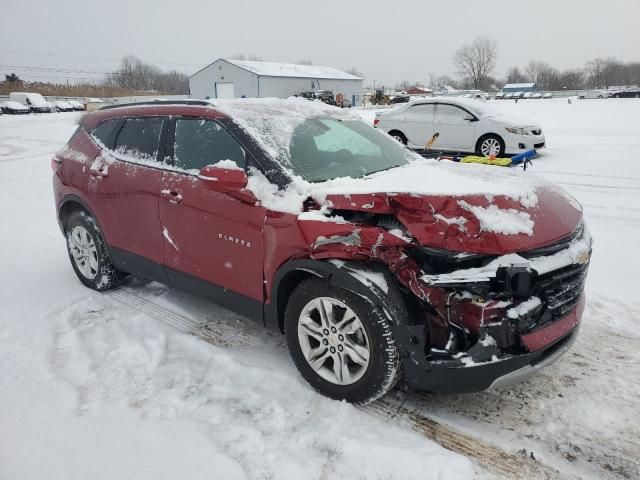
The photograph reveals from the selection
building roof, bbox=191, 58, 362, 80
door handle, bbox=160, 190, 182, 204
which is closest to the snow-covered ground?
door handle, bbox=160, 190, 182, 204

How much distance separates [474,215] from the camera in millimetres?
2352

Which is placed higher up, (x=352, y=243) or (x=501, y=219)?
(x=501, y=219)

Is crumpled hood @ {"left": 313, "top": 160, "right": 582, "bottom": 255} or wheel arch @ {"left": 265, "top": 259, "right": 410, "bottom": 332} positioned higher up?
crumpled hood @ {"left": 313, "top": 160, "right": 582, "bottom": 255}

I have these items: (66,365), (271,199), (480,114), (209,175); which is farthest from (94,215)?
(480,114)

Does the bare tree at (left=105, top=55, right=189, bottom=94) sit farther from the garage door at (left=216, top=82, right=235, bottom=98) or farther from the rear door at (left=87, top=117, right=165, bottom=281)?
the rear door at (left=87, top=117, right=165, bottom=281)

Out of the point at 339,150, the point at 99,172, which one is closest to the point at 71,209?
the point at 99,172

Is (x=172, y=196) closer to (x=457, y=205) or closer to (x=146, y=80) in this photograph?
(x=457, y=205)

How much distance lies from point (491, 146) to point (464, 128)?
78 centimetres

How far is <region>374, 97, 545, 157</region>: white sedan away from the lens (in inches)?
424

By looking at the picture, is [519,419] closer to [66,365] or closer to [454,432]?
[454,432]

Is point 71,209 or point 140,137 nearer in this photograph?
point 140,137

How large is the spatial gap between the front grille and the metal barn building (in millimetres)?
45699

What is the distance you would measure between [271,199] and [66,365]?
182 cm

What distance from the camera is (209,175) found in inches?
114
